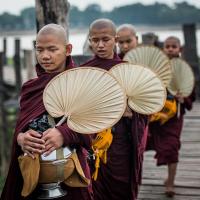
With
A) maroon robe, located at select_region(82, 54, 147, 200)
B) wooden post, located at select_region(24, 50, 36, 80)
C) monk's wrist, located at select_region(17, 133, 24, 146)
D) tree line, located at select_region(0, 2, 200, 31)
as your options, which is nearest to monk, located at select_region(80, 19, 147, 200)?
maroon robe, located at select_region(82, 54, 147, 200)

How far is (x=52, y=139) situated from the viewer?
2.20 meters

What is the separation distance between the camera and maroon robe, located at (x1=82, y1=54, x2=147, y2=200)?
3184 mm

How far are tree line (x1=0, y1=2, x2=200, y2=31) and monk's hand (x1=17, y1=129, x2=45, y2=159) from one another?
87.8 ft

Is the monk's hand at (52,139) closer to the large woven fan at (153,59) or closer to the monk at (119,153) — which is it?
the monk at (119,153)

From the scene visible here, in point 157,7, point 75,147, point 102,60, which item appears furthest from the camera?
point 157,7

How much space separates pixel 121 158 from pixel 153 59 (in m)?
0.96

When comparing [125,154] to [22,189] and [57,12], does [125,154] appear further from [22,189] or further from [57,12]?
[57,12]

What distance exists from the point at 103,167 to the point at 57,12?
1.30 metres

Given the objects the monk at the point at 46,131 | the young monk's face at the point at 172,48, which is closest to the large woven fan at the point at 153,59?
the young monk's face at the point at 172,48

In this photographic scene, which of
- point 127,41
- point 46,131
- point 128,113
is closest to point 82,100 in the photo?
point 46,131

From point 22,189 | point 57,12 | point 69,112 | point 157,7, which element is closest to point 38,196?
point 22,189

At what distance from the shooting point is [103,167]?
10.5 feet

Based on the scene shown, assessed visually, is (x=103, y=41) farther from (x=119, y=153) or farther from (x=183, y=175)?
(x=183, y=175)

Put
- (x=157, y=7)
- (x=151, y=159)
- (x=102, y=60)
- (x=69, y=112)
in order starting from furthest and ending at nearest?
(x=157, y=7) < (x=151, y=159) < (x=102, y=60) < (x=69, y=112)
